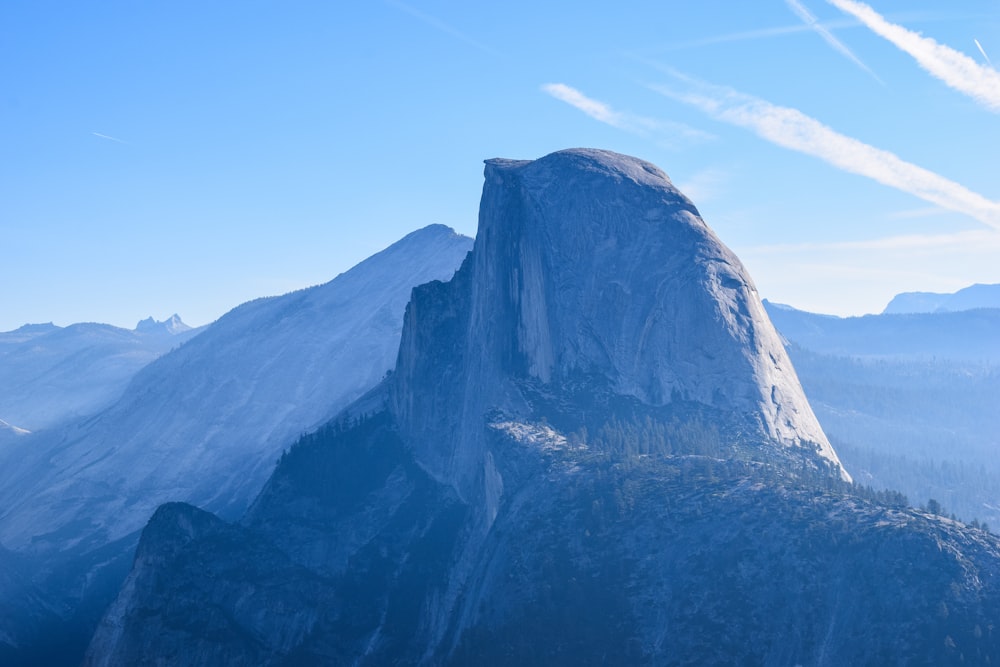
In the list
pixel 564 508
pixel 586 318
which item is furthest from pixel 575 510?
pixel 586 318

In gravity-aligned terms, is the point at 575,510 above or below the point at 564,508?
below

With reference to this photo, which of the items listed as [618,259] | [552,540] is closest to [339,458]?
[618,259]

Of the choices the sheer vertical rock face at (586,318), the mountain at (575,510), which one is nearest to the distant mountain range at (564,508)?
the mountain at (575,510)

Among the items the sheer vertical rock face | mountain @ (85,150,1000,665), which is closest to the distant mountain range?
mountain @ (85,150,1000,665)

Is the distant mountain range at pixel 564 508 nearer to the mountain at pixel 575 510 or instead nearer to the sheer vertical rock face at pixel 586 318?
the mountain at pixel 575 510

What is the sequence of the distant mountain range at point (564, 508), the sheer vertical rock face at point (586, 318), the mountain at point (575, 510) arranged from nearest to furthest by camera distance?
the mountain at point (575, 510)
the distant mountain range at point (564, 508)
the sheer vertical rock face at point (586, 318)

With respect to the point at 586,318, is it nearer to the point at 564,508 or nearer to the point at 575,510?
the point at 564,508

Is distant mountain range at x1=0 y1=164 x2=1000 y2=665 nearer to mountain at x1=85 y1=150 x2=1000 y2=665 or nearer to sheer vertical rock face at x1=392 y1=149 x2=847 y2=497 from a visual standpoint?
mountain at x1=85 y1=150 x2=1000 y2=665
